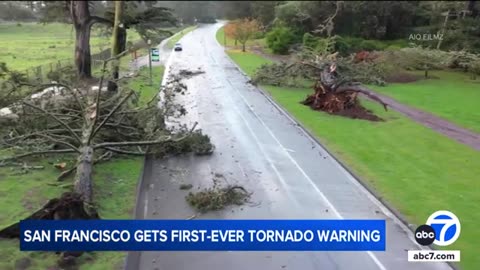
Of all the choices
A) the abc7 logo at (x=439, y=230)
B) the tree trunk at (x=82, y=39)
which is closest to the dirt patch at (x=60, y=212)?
the abc7 logo at (x=439, y=230)

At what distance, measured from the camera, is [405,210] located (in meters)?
12.4

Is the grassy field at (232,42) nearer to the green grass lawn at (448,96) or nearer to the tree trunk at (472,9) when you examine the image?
the tree trunk at (472,9)

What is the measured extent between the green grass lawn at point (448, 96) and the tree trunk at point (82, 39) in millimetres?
16306

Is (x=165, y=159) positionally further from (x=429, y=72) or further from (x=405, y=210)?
(x=429, y=72)

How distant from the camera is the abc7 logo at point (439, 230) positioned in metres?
9.00

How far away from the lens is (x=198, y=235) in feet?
30.6

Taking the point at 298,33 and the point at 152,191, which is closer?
the point at 152,191

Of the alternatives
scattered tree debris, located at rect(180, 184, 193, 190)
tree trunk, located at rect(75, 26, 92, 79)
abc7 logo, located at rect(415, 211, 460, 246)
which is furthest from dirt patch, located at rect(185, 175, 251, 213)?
tree trunk, located at rect(75, 26, 92, 79)

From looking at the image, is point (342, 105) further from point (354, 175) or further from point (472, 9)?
point (472, 9)

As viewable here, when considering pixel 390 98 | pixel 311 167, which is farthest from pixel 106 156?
pixel 390 98

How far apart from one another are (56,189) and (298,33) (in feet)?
155

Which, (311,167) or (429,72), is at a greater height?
(429,72)

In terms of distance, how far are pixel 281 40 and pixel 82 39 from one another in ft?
110

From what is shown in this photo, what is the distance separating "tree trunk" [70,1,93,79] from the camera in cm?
1997
